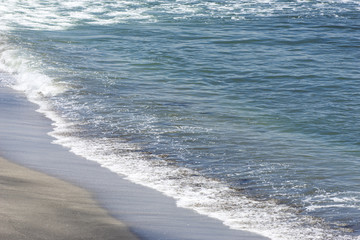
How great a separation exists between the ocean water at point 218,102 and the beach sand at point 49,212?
1.03m

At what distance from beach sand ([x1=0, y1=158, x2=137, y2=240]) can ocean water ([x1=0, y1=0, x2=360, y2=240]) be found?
1.03 m

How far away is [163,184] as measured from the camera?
24.6 feet

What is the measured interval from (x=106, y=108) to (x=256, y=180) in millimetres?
4353

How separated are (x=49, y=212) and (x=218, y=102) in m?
6.65

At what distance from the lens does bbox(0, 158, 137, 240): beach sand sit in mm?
5445

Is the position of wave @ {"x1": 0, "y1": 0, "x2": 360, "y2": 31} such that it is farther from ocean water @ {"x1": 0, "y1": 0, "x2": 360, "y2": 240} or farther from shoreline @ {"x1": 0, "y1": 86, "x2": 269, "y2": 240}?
shoreline @ {"x1": 0, "y1": 86, "x2": 269, "y2": 240}

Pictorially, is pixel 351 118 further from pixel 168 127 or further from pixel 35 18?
pixel 35 18

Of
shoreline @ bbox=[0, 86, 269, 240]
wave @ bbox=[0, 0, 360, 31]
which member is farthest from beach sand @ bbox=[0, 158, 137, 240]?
wave @ bbox=[0, 0, 360, 31]

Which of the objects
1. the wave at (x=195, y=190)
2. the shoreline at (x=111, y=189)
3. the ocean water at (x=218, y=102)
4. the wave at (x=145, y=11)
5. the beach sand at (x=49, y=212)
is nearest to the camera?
the beach sand at (x=49, y=212)

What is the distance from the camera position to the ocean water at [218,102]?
7.29 metres

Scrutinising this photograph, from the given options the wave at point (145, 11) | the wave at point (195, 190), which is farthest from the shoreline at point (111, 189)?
the wave at point (145, 11)

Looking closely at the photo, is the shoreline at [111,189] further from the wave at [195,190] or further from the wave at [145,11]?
the wave at [145,11]

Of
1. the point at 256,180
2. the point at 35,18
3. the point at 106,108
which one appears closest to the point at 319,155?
the point at 256,180

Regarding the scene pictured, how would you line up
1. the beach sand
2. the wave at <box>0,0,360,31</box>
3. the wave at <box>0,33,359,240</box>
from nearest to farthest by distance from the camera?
the beach sand
the wave at <box>0,33,359,240</box>
the wave at <box>0,0,360,31</box>
